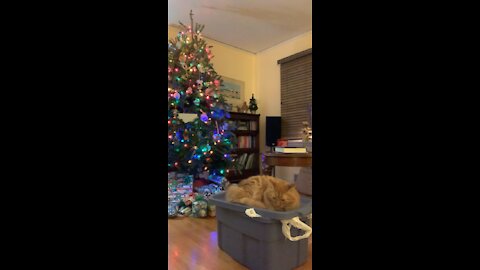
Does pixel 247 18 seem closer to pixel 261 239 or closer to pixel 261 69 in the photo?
pixel 261 69

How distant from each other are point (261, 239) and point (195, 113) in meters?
1.71

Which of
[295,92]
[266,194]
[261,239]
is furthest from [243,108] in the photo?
[261,239]

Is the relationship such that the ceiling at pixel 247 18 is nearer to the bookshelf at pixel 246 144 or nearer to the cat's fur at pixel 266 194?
the bookshelf at pixel 246 144

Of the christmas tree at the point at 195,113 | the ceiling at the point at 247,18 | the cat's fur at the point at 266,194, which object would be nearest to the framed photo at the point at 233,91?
the ceiling at the point at 247,18

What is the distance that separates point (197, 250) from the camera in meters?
1.39

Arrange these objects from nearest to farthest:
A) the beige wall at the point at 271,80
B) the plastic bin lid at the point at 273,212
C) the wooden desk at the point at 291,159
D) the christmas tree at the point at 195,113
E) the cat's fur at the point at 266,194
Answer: the plastic bin lid at the point at 273,212, the cat's fur at the point at 266,194, the wooden desk at the point at 291,159, the christmas tree at the point at 195,113, the beige wall at the point at 271,80

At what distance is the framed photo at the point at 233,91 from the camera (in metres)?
3.43

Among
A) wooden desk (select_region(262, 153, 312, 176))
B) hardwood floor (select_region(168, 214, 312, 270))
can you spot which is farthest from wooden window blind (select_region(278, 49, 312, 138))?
hardwood floor (select_region(168, 214, 312, 270))

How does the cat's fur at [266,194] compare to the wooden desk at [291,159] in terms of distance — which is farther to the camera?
the wooden desk at [291,159]

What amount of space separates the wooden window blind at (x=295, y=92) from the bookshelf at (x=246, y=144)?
433 mm

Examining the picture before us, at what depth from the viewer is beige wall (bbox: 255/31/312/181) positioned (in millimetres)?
3332
